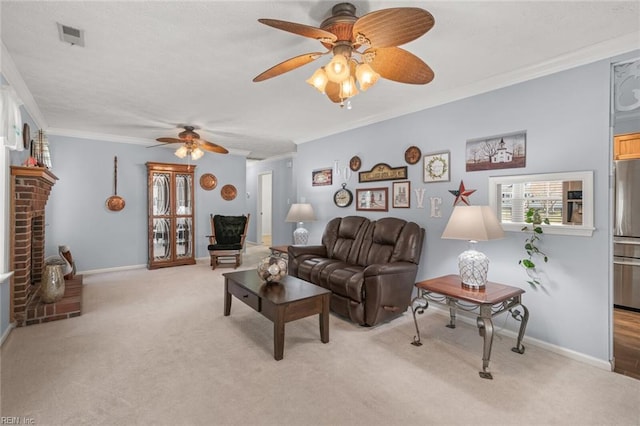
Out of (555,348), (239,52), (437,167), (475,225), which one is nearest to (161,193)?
(239,52)

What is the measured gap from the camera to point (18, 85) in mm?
2916

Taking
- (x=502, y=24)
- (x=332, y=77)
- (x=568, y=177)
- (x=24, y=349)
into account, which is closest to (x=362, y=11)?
(x=332, y=77)

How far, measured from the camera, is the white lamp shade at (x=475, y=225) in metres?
2.34

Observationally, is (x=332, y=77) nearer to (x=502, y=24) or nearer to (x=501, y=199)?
(x=502, y=24)

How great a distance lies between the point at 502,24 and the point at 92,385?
143 inches

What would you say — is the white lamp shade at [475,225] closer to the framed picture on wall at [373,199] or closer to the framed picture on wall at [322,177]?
the framed picture on wall at [373,199]

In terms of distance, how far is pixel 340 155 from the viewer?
4.72 m

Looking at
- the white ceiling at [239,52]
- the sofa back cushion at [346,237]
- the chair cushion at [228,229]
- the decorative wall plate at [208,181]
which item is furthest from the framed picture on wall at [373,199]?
the decorative wall plate at [208,181]

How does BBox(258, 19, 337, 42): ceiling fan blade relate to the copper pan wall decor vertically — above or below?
above

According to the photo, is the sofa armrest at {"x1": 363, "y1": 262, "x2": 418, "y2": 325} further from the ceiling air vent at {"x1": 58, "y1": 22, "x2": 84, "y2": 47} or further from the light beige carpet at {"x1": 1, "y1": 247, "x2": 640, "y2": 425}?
the ceiling air vent at {"x1": 58, "y1": 22, "x2": 84, "y2": 47}

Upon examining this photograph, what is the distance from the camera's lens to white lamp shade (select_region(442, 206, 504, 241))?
234 cm

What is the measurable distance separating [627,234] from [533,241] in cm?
182

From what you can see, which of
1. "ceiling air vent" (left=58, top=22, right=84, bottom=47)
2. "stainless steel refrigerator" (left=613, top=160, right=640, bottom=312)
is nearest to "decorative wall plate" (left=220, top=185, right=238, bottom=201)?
"ceiling air vent" (left=58, top=22, right=84, bottom=47)

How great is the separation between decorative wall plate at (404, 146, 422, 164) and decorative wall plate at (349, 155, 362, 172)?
815mm
